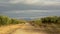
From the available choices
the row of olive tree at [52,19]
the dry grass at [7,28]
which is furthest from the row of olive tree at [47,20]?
the dry grass at [7,28]

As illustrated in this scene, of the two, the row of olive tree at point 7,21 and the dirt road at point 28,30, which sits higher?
the row of olive tree at point 7,21

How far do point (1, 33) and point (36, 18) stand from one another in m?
1.43

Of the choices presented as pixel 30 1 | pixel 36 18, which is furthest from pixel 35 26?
pixel 30 1

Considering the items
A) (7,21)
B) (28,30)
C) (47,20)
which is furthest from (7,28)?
Result: (47,20)

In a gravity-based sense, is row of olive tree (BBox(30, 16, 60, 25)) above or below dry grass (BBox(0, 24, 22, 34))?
above

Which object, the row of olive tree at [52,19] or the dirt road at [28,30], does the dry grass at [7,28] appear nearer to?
the dirt road at [28,30]

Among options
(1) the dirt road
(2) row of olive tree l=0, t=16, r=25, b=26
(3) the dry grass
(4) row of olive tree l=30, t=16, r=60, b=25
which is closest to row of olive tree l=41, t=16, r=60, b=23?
(4) row of olive tree l=30, t=16, r=60, b=25

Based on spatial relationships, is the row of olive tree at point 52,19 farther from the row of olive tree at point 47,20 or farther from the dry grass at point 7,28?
the dry grass at point 7,28

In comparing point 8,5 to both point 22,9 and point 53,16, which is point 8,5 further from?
point 53,16

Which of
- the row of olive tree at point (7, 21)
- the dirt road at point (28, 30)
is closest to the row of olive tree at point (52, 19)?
the dirt road at point (28, 30)

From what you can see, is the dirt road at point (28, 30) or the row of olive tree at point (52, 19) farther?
the row of olive tree at point (52, 19)

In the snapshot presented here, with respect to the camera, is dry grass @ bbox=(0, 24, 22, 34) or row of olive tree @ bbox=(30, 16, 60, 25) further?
row of olive tree @ bbox=(30, 16, 60, 25)

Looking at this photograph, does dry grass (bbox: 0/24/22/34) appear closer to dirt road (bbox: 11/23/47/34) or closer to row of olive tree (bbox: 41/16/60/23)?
A: dirt road (bbox: 11/23/47/34)

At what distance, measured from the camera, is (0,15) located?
15.3 feet
